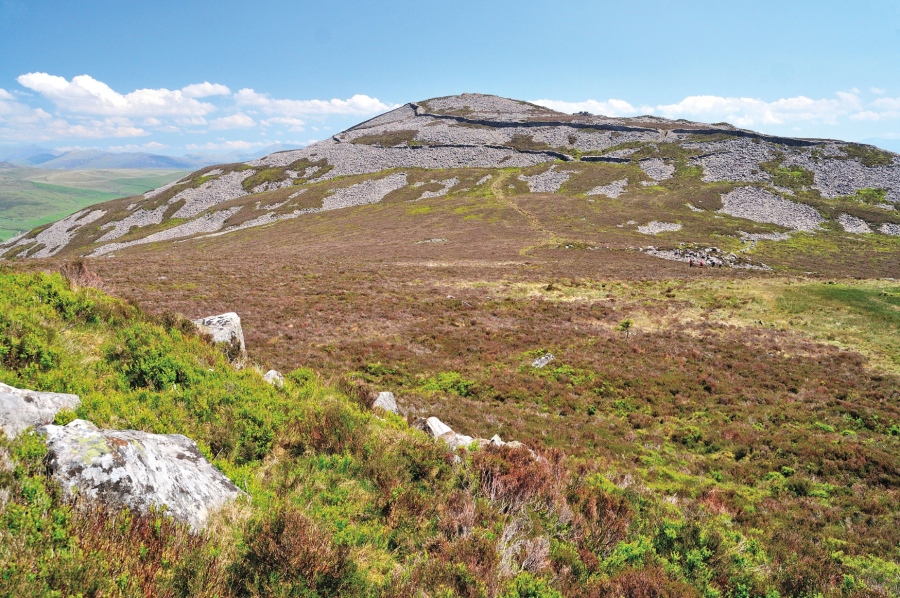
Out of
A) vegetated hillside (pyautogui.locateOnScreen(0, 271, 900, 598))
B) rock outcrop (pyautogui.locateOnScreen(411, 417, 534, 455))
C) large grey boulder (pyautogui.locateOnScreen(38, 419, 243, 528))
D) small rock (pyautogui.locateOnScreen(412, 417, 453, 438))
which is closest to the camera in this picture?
vegetated hillside (pyautogui.locateOnScreen(0, 271, 900, 598))

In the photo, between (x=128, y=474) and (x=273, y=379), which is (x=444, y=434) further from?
(x=128, y=474)

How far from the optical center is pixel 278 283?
3247cm

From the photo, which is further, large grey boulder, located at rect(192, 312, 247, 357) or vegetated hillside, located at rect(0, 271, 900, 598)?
large grey boulder, located at rect(192, 312, 247, 357)

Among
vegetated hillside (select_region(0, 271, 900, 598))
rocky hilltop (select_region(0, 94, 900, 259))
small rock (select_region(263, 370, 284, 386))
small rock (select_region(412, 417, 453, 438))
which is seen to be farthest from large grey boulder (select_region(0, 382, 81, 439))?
rocky hilltop (select_region(0, 94, 900, 259))

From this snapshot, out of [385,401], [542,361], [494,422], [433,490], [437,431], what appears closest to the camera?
[433,490]

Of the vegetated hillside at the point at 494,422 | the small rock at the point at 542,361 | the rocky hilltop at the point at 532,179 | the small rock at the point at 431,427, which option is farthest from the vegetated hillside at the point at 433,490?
the rocky hilltop at the point at 532,179

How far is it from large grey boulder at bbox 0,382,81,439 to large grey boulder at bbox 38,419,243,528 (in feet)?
1.45

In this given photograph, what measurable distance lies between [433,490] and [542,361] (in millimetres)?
13528

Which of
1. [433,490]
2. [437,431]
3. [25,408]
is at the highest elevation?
[25,408]

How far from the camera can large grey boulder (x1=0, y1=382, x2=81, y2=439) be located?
445cm

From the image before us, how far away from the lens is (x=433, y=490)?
21.9 ft

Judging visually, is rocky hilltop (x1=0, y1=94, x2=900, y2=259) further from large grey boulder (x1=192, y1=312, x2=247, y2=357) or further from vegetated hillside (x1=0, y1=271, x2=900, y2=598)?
large grey boulder (x1=192, y1=312, x2=247, y2=357)

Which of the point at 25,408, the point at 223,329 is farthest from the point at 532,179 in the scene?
the point at 25,408

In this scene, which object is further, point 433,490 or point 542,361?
point 542,361
